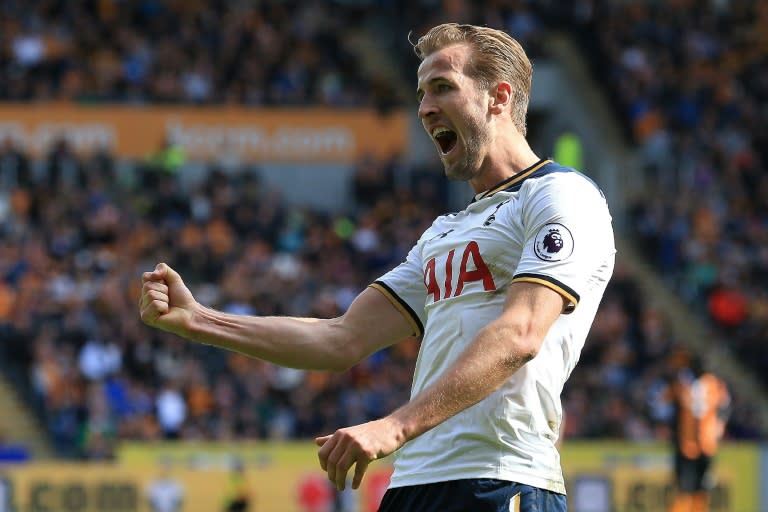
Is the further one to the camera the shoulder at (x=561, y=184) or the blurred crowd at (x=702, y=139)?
the blurred crowd at (x=702, y=139)

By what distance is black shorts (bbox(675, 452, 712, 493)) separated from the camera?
1659 centimetres

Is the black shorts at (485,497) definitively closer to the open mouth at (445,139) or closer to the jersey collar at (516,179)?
the jersey collar at (516,179)

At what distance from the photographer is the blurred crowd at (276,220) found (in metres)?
19.6

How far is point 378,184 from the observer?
81.1ft

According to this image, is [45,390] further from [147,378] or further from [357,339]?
[357,339]

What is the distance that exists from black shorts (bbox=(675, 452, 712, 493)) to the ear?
12.5 metres

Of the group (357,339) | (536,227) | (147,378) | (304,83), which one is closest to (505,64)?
(536,227)

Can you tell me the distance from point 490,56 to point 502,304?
76 cm

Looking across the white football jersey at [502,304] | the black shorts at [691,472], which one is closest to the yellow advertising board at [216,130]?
the black shorts at [691,472]

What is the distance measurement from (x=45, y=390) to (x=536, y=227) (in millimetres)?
15598

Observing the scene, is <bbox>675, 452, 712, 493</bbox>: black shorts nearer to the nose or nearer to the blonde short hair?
the blonde short hair

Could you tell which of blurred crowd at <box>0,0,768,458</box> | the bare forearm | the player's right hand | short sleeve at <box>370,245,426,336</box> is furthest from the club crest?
blurred crowd at <box>0,0,768,458</box>

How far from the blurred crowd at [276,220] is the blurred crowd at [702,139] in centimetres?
4

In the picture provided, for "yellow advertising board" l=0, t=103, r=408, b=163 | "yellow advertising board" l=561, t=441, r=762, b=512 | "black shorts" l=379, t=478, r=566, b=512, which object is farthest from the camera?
"yellow advertising board" l=0, t=103, r=408, b=163
